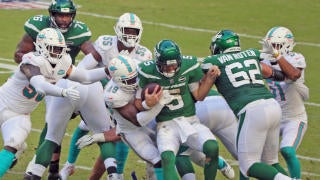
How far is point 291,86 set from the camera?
35.6 ft

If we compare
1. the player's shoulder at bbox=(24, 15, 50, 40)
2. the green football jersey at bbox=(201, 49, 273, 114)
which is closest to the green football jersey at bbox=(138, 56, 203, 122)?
the green football jersey at bbox=(201, 49, 273, 114)

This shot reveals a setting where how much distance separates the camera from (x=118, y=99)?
981 centimetres

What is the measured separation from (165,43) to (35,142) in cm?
335

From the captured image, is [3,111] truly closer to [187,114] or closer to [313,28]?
[187,114]

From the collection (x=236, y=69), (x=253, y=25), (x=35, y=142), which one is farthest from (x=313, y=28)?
(x=236, y=69)

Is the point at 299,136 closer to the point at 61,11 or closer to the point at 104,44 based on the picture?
the point at 104,44

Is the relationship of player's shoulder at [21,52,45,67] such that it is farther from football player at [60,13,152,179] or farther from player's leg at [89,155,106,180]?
player's leg at [89,155,106,180]

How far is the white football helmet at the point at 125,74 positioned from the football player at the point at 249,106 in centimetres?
73

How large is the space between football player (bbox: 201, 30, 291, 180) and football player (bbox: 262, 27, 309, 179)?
0.42 metres

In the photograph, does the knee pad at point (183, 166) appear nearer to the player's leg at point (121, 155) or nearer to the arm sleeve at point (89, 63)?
the player's leg at point (121, 155)

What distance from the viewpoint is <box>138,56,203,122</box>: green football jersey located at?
9867mm

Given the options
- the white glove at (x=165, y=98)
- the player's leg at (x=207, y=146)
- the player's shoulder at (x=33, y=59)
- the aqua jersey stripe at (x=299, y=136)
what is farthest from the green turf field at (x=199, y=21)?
the white glove at (x=165, y=98)

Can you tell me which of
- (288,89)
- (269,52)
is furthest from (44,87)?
(288,89)

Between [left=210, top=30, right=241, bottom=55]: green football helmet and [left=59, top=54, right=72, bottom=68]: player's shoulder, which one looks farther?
[left=59, top=54, right=72, bottom=68]: player's shoulder
